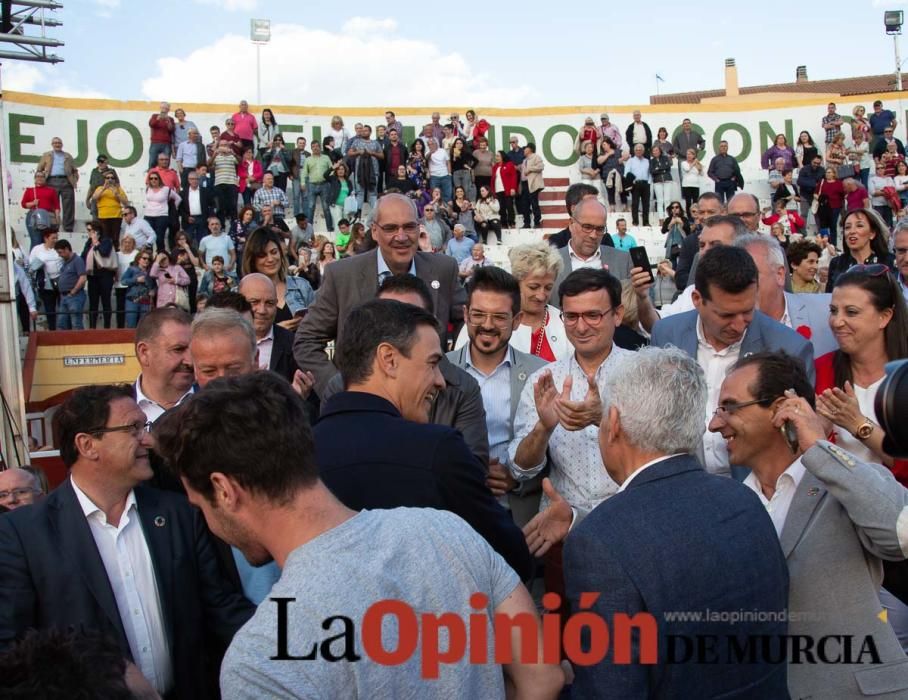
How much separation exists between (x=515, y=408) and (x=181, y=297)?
1147 cm

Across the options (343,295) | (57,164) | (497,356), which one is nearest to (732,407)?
(497,356)

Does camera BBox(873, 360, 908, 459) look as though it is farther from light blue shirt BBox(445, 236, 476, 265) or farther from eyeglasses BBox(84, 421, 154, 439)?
light blue shirt BBox(445, 236, 476, 265)

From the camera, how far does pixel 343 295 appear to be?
496 cm

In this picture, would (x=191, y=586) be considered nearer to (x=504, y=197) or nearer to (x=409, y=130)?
(x=504, y=197)

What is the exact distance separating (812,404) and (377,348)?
1.39 metres

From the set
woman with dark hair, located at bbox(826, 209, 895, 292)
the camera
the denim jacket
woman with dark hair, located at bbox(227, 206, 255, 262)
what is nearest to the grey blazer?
the camera

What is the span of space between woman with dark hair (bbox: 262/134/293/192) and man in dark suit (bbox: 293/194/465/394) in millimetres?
14249

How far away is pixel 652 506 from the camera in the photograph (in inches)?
87.1

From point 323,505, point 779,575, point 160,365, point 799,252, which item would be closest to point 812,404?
point 779,575

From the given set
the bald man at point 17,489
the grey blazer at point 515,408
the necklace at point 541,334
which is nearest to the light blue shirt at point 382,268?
the grey blazer at point 515,408

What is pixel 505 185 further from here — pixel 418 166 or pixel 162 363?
pixel 162 363

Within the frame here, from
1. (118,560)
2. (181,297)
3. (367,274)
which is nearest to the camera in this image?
(118,560)

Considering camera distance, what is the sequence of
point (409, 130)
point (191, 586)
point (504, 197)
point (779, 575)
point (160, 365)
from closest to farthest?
point (779, 575) → point (191, 586) → point (160, 365) → point (504, 197) → point (409, 130)

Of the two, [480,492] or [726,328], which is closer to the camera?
[480,492]
